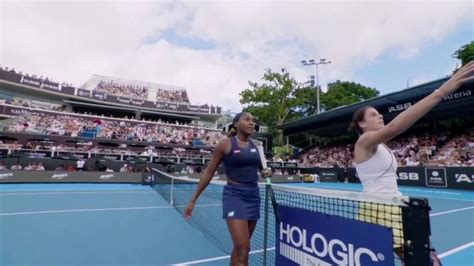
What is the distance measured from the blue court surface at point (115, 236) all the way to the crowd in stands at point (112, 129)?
22374mm

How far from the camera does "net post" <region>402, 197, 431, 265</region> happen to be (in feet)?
5.59

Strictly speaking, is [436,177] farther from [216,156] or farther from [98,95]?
[98,95]

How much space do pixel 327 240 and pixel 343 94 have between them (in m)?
50.3

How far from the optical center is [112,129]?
3378 centimetres

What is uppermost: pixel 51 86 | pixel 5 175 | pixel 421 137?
pixel 51 86

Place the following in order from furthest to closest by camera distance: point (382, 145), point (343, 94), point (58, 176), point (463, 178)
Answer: point (343, 94)
point (58, 176)
point (463, 178)
point (382, 145)

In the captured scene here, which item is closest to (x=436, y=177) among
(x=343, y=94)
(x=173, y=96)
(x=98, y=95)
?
(x=343, y=94)

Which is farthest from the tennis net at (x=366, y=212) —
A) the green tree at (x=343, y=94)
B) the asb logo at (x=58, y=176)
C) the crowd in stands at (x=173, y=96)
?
the crowd in stands at (x=173, y=96)

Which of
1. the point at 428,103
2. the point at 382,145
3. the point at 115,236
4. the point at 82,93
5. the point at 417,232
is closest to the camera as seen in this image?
the point at 417,232

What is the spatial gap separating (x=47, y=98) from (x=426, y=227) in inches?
1970

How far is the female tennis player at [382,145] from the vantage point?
77.0 inches

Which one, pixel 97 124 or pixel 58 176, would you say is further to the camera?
pixel 97 124

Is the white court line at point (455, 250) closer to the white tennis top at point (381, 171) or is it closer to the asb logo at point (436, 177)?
the white tennis top at point (381, 171)

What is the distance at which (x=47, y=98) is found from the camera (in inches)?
1708
